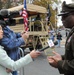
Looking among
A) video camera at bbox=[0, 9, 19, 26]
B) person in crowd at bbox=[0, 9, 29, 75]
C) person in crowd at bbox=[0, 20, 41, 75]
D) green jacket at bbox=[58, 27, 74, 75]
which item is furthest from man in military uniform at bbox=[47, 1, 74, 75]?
video camera at bbox=[0, 9, 19, 26]

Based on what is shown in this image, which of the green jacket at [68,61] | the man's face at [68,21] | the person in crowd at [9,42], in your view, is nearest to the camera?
the green jacket at [68,61]

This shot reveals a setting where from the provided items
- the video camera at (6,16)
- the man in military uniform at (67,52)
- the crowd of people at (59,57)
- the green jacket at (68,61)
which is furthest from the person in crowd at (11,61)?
the video camera at (6,16)

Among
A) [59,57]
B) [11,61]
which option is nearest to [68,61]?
[59,57]

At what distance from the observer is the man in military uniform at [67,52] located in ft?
9.86

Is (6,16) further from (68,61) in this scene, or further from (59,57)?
(68,61)

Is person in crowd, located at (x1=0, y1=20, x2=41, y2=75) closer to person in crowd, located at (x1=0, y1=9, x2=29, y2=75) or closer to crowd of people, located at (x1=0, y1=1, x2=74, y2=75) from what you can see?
crowd of people, located at (x1=0, y1=1, x2=74, y2=75)

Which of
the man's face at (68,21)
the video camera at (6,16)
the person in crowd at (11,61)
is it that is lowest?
the person in crowd at (11,61)

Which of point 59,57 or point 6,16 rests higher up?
point 6,16

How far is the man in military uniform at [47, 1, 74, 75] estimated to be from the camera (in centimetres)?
300

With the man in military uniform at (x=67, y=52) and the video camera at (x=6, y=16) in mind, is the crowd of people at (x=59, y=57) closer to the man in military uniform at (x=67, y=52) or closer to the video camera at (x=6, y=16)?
the man in military uniform at (x=67, y=52)

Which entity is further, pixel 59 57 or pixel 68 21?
pixel 59 57

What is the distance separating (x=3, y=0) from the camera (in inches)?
1829

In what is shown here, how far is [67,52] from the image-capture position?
3096mm

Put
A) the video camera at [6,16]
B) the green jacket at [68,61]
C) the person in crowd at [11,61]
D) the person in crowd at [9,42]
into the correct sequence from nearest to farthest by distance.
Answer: the green jacket at [68,61], the person in crowd at [11,61], the person in crowd at [9,42], the video camera at [6,16]
